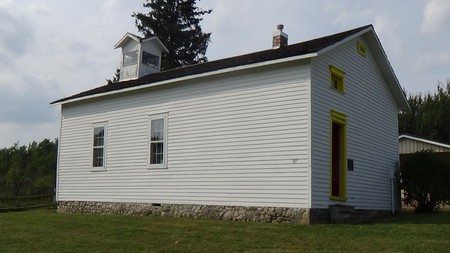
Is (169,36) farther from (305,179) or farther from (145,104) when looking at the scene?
(305,179)

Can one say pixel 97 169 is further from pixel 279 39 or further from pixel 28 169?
pixel 28 169

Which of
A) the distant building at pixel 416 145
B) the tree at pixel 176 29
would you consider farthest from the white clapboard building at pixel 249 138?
the tree at pixel 176 29

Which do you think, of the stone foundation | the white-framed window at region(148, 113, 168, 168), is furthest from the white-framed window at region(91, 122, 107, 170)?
the white-framed window at region(148, 113, 168, 168)

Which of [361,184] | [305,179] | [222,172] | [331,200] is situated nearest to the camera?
[305,179]

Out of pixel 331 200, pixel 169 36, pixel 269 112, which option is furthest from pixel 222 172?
pixel 169 36

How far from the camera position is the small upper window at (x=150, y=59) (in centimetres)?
2120

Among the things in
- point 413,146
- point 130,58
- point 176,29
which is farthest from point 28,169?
point 413,146

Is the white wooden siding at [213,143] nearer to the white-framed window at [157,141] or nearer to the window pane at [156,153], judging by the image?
the white-framed window at [157,141]

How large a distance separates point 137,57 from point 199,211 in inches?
357

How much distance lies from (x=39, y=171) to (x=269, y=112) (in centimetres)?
2986

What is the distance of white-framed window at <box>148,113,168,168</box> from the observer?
51.4ft

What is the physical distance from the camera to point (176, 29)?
36.9 metres

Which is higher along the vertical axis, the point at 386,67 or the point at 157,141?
the point at 386,67

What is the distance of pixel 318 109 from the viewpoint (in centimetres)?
1286
